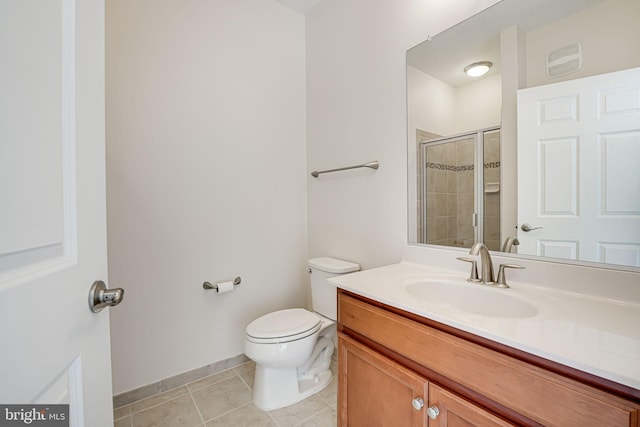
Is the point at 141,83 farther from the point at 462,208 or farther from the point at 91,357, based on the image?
the point at 462,208

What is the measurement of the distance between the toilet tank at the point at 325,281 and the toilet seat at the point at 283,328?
143mm

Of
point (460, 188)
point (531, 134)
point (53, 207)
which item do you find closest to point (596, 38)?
point (531, 134)

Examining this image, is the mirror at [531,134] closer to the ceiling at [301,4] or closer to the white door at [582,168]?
the white door at [582,168]

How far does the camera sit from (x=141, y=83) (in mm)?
1535

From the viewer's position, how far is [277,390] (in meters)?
1.51

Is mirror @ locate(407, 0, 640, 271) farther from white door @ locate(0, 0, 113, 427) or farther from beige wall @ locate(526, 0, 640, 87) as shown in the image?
white door @ locate(0, 0, 113, 427)

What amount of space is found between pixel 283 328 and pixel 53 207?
3.99 ft

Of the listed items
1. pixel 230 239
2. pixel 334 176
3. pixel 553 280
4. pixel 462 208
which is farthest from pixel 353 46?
pixel 553 280

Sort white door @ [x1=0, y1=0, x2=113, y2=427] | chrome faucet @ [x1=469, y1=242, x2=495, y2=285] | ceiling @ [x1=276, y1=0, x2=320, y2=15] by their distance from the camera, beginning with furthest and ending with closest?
ceiling @ [x1=276, y1=0, x2=320, y2=15] → chrome faucet @ [x1=469, y1=242, x2=495, y2=285] → white door @ [x1=0, y1=0, x2=113, y2=427]

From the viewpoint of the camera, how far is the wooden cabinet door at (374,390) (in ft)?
2.82

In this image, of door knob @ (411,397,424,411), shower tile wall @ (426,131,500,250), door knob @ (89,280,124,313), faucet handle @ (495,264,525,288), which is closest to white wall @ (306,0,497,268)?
shower tile wall @ (426,131,500,250)

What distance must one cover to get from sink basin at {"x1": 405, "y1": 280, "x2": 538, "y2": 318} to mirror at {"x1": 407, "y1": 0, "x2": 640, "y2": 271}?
22 cm

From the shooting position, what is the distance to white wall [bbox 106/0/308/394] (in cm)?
150

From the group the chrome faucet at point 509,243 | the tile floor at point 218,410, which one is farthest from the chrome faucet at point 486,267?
the tile floor at point 218,410
